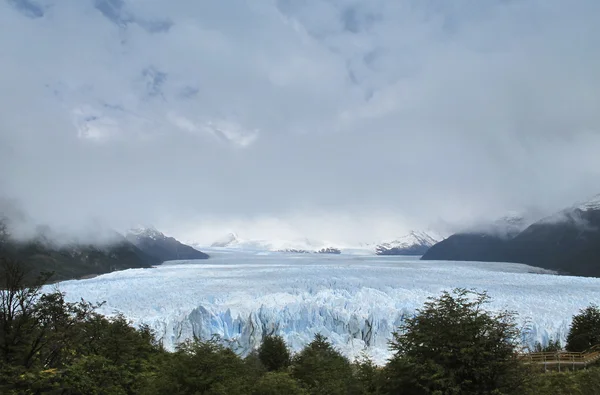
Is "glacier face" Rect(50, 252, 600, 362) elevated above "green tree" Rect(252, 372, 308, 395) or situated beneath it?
situated beneath

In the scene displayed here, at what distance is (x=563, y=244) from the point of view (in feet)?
504

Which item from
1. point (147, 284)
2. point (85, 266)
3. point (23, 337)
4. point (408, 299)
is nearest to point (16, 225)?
point (85, 266)

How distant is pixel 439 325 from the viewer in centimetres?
1256

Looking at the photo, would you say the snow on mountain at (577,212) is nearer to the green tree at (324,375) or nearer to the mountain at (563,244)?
the mountain at (563,244)

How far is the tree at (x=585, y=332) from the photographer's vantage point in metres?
31.5

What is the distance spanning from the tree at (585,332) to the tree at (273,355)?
22657mm

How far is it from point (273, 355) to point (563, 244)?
159274mm

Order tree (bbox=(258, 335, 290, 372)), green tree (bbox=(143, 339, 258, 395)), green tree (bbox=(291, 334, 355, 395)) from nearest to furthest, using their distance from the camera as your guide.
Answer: green tree (bbox=(143, 339, 258, 395))
green tree (bbox=(291, 334, 355, 395))
tree (bbox=(258, 335, 290, 372))

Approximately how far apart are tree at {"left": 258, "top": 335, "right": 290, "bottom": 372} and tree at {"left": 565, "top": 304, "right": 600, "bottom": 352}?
74.3 ft

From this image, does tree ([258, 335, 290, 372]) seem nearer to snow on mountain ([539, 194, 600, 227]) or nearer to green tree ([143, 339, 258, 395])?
green tree ([143, 339, 258, 395])

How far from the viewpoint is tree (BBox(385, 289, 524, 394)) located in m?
11.3

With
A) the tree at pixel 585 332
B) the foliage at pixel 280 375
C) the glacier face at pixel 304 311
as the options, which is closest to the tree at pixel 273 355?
the glacier face at pixel 304 311

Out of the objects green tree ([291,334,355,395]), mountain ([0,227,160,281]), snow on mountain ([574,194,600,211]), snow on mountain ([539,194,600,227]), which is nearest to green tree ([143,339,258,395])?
green tree ([291,334,355,395])

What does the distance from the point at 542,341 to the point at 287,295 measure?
950 inches
